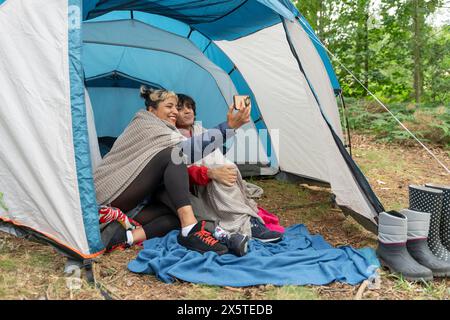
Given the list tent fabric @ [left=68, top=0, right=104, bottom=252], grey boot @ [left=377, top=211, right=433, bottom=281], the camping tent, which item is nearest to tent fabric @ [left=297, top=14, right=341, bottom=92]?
the camping tent

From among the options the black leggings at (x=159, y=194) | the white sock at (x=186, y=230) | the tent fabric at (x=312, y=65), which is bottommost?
the white sock at (x=186, y=230)

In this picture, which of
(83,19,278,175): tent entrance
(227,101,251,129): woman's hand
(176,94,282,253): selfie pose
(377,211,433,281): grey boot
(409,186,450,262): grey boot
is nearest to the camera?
(377,211,433,281): grey boot

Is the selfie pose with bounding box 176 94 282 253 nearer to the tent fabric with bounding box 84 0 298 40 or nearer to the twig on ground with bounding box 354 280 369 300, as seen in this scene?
the twig on ground with bounding box 354 280 369 300

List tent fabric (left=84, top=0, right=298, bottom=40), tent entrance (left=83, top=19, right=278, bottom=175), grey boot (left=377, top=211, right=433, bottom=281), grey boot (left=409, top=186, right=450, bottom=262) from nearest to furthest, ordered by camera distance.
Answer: grey boot (left=377, top=211, right=433, bottom=281)
grey boot (left=409, top=186, right=450, bottom=262)
tent fabric (left=84, top=0, right=298, bottom=40)
tent entrance (left=83, top=19, right=278, bottom=175)

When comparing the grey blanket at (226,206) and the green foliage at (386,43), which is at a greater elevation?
the green foliage at (386,43)

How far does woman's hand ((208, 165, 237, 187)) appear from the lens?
2.80 metres

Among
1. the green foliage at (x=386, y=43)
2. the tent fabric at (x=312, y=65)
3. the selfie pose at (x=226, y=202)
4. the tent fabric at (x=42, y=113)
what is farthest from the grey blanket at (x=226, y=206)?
the green foliage at (x=386, y=43)

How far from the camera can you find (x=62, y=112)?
2.18 m

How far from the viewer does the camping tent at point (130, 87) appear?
7.16 ft

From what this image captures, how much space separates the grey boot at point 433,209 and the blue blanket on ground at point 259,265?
310 mm

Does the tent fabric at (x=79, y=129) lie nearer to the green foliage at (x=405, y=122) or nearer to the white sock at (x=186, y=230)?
the white sock at (x=186, y=230)

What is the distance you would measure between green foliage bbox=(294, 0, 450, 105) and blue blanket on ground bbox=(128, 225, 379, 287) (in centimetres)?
497
